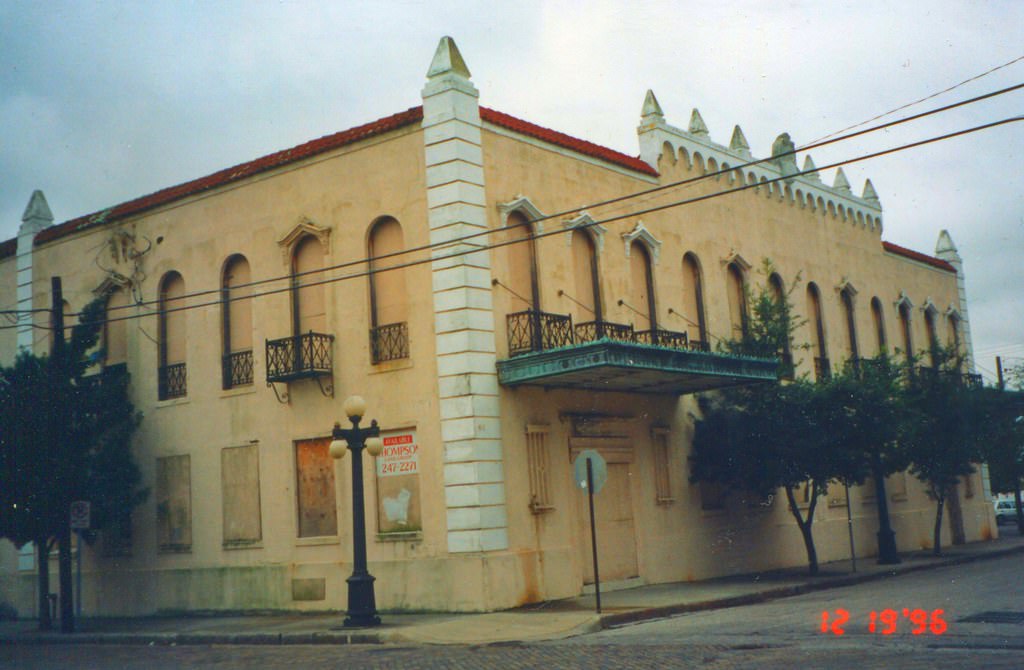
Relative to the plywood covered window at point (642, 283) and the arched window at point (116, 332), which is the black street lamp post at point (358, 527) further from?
the arched window at point (116, 332)

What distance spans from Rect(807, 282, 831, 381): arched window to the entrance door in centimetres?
986

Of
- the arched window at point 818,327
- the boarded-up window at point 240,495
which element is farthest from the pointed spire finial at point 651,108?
the boarded-up window at point 240,495

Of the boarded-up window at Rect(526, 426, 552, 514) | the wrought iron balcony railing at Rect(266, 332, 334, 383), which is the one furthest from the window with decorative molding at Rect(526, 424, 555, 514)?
the wrought iron balcony railing at Rect(266, 332, 334, 383)

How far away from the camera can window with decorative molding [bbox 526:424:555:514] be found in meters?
19.8

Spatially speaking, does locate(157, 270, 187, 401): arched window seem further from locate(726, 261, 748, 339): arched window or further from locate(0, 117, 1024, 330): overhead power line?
locate(726, 261, 748, 339): arched window

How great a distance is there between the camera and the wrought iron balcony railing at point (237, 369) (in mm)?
22734

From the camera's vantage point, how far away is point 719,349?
25.5 m

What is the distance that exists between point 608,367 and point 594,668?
8063 millimetres

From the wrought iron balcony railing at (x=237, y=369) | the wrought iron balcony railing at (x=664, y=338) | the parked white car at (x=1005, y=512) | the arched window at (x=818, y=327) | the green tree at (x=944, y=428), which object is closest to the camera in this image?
the wrought iron balcony railing at (x=664, y=338)

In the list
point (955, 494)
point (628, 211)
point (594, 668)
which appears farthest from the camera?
→ point (955, 494)

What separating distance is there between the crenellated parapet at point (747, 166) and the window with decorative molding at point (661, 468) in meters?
5.64

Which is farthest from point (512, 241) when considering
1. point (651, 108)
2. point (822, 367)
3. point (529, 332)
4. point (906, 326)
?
point (906, 326)

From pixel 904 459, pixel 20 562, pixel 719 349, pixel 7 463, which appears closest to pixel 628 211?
pixel 719 349

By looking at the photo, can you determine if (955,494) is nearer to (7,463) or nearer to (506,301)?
(506,301)
